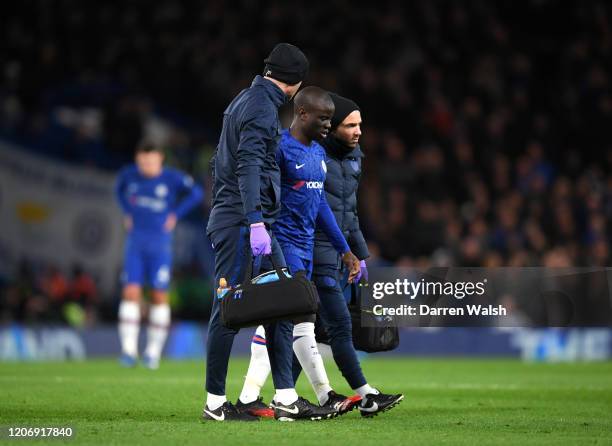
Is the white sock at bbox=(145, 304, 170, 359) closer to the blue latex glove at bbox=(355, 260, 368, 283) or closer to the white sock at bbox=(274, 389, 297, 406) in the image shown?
the blue latex glove at bbox=(355, 260, 368, 283)

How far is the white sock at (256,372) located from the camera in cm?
775

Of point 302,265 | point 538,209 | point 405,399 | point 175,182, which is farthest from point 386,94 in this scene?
point 302,265

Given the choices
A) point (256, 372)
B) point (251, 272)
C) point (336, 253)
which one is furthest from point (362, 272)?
point (251, 272)

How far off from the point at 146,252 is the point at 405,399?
5253mm

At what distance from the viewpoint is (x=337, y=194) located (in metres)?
8.20

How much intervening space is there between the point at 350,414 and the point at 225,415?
1117 millimetres

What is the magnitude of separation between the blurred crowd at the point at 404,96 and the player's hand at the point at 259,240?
1081 centimetres

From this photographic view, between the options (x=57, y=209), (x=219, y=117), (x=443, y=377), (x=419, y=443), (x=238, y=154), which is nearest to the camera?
(x=419, y=443)

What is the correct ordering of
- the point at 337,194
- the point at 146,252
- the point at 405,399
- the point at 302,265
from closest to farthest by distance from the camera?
the point at 302,265
the point at 337,194
the point at 405,399
the point at 146,252

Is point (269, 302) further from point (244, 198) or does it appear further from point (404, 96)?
point (404, 96)

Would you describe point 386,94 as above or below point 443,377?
above

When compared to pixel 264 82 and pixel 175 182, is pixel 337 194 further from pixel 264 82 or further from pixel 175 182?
pixel 175 182

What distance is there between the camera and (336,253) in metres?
8.07

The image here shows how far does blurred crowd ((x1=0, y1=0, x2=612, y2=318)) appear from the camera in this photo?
60.4ft
